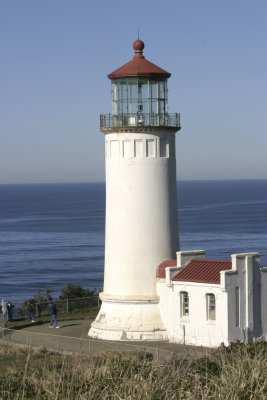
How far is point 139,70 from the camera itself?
2623 centimetres

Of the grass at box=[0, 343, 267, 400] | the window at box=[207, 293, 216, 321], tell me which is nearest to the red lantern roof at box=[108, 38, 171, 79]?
the window at box=[207, 293, 216, 321]

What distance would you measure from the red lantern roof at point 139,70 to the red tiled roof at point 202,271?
6.12 meters

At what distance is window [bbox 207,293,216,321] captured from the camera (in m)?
24.4

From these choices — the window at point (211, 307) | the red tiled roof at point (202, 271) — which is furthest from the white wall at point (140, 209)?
the window at point (211, 307)

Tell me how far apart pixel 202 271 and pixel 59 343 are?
16.0ft

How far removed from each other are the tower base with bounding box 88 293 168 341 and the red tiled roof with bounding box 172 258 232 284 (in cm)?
146

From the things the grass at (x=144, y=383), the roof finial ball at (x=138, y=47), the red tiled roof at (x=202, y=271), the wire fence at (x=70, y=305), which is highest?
the roof finial ball at (x=138, y=47)

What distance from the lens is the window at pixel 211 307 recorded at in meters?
24.4

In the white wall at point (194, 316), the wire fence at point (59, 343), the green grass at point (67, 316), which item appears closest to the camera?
the wire fence at point (59, 343)

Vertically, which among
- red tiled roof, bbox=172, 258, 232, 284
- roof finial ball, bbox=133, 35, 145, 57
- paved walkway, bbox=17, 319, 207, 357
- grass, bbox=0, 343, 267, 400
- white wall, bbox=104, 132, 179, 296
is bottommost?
paved walkway, bbox=17, 319, 207, 357

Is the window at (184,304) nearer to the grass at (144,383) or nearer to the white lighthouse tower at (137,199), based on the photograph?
the white lighthouse tower at (137,199)

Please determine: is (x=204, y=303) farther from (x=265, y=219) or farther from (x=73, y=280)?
(x=265, y=219)

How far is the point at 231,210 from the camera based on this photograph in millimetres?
142750

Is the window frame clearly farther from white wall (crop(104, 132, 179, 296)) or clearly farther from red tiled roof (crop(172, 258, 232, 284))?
white wall (crop(104, 132, 179, 296))
